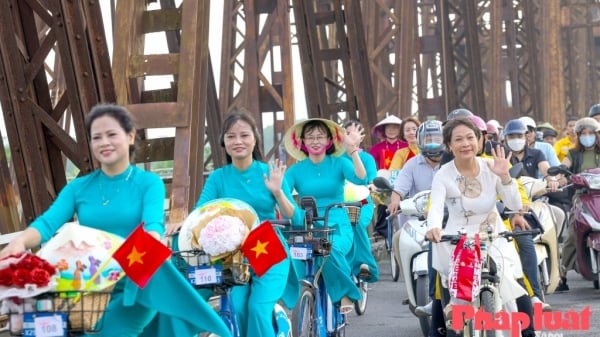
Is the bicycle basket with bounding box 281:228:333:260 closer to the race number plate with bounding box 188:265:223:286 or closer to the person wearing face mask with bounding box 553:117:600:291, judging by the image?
the race number plate with bounding box 188:265:223:286

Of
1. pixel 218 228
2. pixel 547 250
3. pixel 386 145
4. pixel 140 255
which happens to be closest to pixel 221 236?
pixel 218 228

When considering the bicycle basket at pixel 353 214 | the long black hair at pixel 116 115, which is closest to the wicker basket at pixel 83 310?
the long black hair at pixel 116 115

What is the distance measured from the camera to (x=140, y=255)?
5.31 metres

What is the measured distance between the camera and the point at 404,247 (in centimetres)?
997

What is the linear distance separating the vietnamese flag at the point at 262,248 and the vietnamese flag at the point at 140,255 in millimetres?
918

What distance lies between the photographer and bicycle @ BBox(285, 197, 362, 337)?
8477 millimetres

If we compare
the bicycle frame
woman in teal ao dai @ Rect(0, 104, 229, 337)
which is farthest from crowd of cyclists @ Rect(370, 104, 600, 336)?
woman in teal ao dai @ Rect(0, 104, 229, 337)

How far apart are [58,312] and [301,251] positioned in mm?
3452

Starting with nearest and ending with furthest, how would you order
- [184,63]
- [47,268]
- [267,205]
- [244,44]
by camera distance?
[47,268] → [267,205] → [184,63] → [244,44]

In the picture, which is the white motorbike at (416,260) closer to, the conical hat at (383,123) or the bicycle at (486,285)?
the bicycle at (486,285)

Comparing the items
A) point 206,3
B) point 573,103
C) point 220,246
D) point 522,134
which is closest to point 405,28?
point 522,134

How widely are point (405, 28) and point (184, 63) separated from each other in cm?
1171

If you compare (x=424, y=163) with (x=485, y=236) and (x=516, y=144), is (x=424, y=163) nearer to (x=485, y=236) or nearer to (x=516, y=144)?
(x=516, y=144)

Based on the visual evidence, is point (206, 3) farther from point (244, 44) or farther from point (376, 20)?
point (376, 20)
